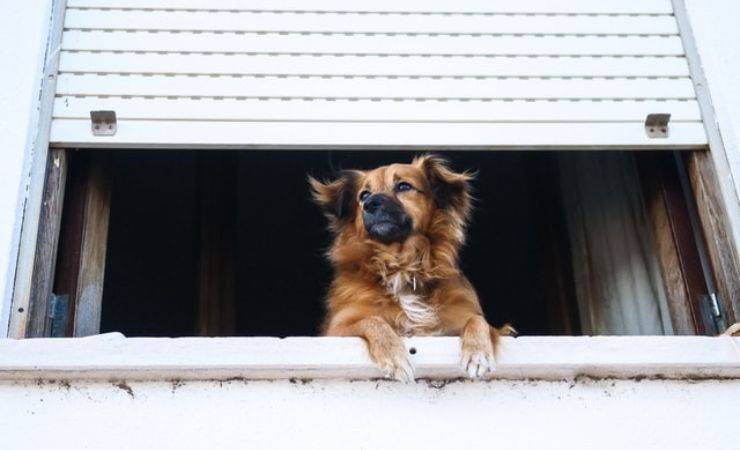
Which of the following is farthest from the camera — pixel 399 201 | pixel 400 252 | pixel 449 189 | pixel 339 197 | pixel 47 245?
pixel 339 197

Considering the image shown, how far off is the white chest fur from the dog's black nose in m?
0.29

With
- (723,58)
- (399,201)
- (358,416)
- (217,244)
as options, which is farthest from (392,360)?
(217,244)

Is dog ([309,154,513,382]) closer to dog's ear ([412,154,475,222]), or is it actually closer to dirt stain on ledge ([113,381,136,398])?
dog's ear ([412,154,475,222])

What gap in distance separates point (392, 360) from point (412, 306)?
71 centimetres

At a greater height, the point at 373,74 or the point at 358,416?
the point at 373,74

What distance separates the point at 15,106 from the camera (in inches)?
132

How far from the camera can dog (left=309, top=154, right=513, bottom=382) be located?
350 cm

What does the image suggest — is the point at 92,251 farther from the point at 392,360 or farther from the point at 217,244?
the point at 217,244

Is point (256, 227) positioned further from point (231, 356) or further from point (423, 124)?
point (231, 356)

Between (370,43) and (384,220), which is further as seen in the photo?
(384,220)

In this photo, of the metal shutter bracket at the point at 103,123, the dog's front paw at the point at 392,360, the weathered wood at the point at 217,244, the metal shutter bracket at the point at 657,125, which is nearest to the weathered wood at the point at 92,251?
the metal shutter bracket at the point at 103,123

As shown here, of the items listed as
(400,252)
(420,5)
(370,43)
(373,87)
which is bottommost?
(400,252)

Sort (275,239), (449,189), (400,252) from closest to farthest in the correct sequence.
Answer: (400,252) < (449,189) < (275,239)

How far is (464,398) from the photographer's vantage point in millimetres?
2959
